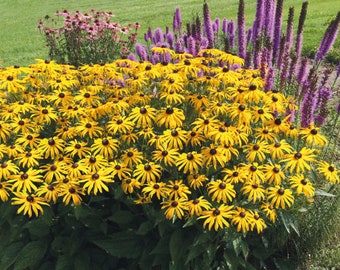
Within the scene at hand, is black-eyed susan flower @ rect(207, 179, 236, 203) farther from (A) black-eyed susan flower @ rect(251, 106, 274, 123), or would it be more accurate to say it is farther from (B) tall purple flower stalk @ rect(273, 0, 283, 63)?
(B) tall purple flower stalk @ rect(273, 0, 283, 63)

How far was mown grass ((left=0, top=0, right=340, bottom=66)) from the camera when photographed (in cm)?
1027

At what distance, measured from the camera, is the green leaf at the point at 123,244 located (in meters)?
3.00

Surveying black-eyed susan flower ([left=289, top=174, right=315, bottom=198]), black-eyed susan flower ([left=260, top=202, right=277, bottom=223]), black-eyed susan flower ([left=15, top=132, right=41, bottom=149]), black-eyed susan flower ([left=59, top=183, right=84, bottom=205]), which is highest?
black-eyed susan flower ([left=15, top=132, right=41, bottom=149])

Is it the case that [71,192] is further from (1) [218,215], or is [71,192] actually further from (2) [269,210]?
(2) [269,210]

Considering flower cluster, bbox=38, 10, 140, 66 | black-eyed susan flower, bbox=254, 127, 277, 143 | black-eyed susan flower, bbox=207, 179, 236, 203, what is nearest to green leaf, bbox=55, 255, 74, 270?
black-eyed susan flower, bbox=207, 179, 236, 203

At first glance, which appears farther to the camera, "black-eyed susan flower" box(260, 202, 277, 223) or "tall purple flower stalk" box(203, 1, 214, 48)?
"tall purple flower stalk" box(203, 1, 214, 48)

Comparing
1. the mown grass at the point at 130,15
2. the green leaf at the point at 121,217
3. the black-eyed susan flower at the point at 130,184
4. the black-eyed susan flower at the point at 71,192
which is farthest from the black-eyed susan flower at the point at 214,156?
the mown grass at the point at 130,15

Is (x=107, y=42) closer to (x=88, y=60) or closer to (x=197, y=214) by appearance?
(x=88, y=60)

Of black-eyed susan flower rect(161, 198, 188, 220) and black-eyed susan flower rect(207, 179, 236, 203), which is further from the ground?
black-eyed susan flower rect(207, 179, 236, 203)

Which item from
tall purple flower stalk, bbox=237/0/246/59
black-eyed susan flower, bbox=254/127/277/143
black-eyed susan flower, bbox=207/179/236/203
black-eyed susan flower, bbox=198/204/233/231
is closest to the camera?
black-eyed susan flower, bbox=198/204/233/231

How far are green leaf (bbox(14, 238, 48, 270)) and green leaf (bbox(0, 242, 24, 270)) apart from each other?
92mm

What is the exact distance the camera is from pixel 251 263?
3.22m

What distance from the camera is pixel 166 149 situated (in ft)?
9.18

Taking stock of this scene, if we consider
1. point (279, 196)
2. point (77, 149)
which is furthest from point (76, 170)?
point (279, 196)
